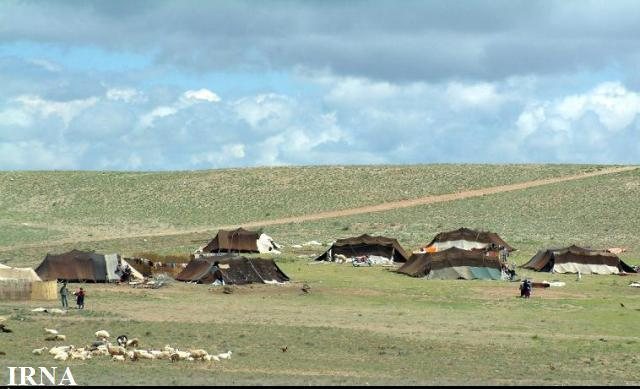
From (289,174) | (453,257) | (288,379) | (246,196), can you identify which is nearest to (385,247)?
(453,257)

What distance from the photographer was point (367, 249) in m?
67.6

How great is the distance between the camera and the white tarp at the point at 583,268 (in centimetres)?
6228

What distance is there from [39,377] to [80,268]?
30.2 m

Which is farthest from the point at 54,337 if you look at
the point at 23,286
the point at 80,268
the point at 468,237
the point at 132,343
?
the point at 468,237

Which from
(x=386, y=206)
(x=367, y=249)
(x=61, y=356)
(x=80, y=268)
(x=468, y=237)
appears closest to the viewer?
(x=61, y=356)

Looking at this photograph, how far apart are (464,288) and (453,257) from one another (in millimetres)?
5035

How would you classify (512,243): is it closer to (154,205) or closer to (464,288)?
(464,288)

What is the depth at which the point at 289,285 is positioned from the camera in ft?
176

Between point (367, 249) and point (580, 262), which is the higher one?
point (367, 249)

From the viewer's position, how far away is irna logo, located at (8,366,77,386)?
79.8 ft

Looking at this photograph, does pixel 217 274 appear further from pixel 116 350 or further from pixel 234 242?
pixel 116 350

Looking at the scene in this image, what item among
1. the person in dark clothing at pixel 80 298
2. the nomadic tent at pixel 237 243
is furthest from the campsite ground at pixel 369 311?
the nomadic tent at pixel 237 243

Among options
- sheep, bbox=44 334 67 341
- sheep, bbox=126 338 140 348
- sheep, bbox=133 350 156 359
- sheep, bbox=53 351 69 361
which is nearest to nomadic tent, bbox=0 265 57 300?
sheep, bbox=44 334 67 341

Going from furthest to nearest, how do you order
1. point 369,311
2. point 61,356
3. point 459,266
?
point 459,266 → point 369,311 → point 61,356
